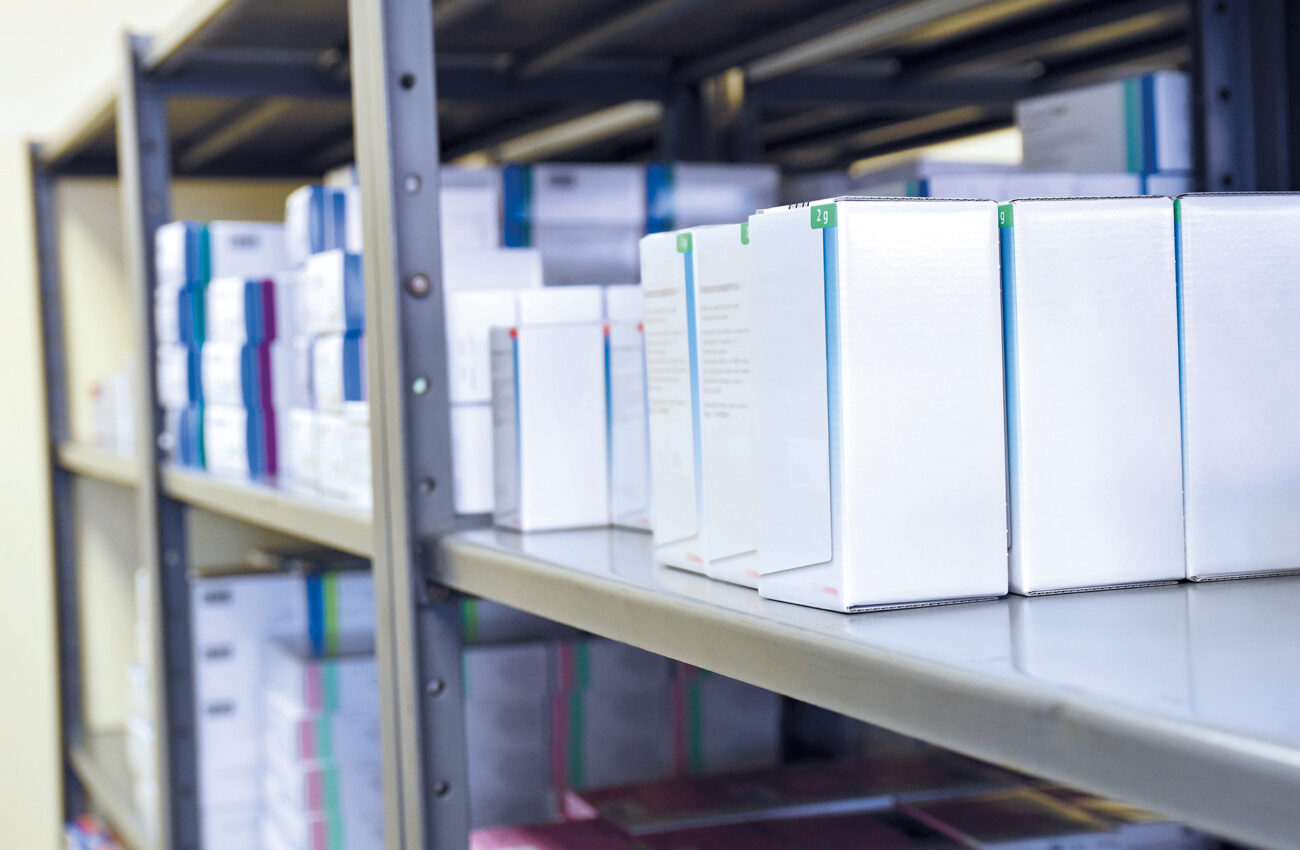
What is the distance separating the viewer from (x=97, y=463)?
2.05 m

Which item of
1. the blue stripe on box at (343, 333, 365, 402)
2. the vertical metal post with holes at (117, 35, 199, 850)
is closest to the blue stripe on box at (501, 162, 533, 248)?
the blue stripe on box at (343, 333, 365, 402)

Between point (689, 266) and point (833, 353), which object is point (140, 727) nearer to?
point (689, 266)

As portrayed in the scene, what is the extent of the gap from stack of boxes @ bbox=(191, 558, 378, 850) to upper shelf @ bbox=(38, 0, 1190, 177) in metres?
0.62

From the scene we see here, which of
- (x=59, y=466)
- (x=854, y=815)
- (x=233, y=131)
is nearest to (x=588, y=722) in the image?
(x=854, y=815)

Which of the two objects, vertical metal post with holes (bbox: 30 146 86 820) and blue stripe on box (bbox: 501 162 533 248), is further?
vertical metal post with holes (bbox: 30 146 86 820)

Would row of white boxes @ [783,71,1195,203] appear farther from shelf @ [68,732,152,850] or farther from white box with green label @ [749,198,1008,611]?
shelf @ [68,732,152,850]

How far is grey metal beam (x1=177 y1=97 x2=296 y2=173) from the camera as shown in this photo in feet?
6.66

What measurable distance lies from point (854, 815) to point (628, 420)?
0.44 meters

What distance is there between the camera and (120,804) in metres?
2.02

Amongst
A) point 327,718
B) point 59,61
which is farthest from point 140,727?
point 59,61

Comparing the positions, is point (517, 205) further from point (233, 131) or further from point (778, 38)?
point (233, 131)

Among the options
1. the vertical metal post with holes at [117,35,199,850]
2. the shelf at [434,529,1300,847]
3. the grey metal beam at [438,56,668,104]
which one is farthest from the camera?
the grey metal beam at [438,56,668,104]

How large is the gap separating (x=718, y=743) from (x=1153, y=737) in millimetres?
1034

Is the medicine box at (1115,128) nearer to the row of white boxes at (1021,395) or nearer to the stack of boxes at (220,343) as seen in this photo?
the row of white boxes at (1021,395)
